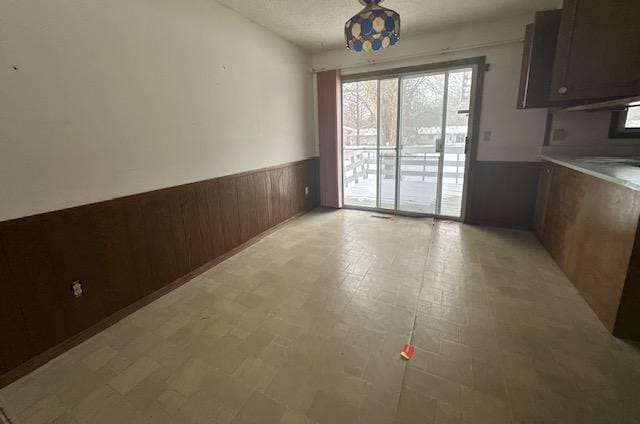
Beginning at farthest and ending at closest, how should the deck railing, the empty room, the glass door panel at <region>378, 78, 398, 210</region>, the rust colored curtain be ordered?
1. the rust colored curtain
2. the glass door panel at <region>378, 78, 398, 210</region>
3. the deck railing
4. the empty room

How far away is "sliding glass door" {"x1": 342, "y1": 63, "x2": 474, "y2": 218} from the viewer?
3795mm

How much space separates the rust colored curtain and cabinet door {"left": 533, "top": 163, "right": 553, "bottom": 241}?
2.66 m

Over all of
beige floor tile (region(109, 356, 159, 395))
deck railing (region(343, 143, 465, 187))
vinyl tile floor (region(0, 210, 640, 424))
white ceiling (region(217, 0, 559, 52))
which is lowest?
beige floor tile (region(109, 356, 159, 395))

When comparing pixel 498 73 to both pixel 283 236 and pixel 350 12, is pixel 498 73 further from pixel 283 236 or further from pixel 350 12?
pixel 283 236

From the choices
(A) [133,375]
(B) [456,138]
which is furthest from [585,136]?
(A) [133,375]

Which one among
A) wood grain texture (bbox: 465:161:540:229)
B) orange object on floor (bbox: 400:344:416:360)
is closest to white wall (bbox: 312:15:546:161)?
wood grain texture (bbox: 465:161:540:229)

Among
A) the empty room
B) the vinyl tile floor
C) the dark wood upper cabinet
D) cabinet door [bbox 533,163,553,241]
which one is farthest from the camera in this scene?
cabinet door [bbox 533,163,553,241]

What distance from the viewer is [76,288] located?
1.83m

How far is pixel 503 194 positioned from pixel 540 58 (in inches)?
63.1

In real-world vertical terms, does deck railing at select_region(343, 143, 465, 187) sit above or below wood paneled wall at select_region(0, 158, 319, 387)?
above

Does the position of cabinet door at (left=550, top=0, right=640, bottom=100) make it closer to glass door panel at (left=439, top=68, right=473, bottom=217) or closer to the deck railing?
glass door panel at (left=439, top=68, right=473, bottom=217)

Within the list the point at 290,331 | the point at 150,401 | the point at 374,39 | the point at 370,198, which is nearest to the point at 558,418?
the point at 290,331

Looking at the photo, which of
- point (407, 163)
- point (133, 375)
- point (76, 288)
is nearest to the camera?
point (133, 375)

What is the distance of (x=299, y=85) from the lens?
13.7ft
